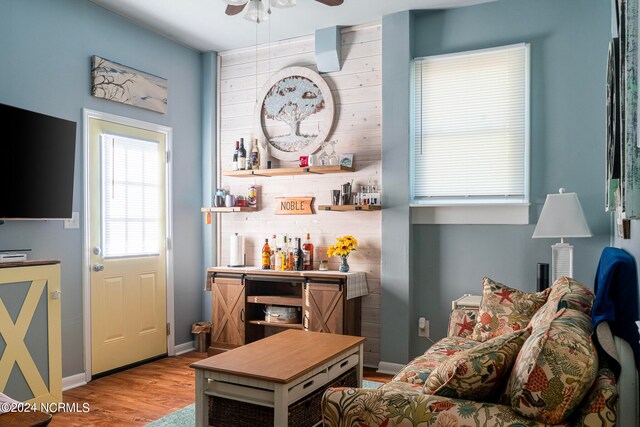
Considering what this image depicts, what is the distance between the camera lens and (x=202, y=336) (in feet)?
16.4

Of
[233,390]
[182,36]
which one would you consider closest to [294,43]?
[182,36]

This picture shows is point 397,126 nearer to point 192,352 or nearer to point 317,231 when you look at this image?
point 317,231

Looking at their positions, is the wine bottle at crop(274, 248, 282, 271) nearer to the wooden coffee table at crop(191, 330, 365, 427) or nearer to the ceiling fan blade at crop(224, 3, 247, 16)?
the wooden coffee table at crop(191, 330, 365, 427)

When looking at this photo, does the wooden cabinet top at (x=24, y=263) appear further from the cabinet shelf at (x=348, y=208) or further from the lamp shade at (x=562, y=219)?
the lamp shade at (x=562, y=219)

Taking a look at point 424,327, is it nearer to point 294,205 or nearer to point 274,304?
point 274,304

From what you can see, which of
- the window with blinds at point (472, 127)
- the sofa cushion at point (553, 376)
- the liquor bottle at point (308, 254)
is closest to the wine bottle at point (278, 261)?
the liquor bottle at point (308, 254)

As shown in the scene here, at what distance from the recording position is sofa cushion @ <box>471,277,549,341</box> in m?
2.93

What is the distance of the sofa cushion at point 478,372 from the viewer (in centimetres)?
174

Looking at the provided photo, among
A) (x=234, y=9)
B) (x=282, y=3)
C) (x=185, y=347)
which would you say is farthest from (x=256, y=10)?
(x=185, y=347)

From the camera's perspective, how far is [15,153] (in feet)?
10.9

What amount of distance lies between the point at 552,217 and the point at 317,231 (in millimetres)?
2074

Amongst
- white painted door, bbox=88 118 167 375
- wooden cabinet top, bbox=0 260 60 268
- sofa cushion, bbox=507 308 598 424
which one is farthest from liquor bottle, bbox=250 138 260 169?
sofa cushion, bbox=507 308 598 424

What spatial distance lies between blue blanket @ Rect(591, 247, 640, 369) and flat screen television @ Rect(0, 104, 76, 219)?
3355mm

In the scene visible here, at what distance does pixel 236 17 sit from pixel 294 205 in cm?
173
